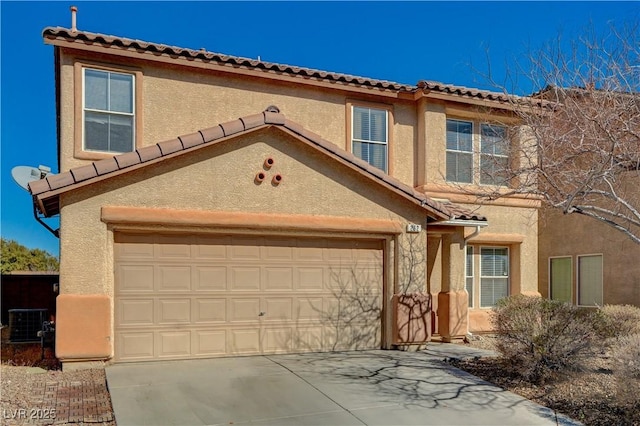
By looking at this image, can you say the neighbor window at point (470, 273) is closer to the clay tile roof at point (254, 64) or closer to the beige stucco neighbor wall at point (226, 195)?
the beige stucco neighbor wall at point (226, 195)

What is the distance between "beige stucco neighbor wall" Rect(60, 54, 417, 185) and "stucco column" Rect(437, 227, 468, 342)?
6.86 ft

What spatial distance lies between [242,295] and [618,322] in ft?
29.6

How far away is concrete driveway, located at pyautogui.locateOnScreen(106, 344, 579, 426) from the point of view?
6898 millimetres

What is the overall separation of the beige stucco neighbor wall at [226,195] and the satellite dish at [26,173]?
3.08 m

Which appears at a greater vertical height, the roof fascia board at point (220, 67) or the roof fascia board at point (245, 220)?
the roof fascia board at point (220, 67)

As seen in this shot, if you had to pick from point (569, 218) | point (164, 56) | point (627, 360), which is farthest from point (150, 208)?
point (569, 218)

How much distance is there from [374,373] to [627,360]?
13.0 feet

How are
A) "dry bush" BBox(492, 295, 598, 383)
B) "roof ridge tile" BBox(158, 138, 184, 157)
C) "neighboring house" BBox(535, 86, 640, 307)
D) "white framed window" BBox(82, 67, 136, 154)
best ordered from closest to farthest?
1. "dry bush" BBox(492, 295, 598, 383)
2. "roof ridge tile" BBox(158, 138, 184, 157)
3. "white framed window" BBox(82, 67, 136, 154)
4. "neighboring house" BBox(535, 86, 640, 307)

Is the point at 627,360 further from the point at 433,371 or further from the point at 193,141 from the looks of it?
the point at 193,141

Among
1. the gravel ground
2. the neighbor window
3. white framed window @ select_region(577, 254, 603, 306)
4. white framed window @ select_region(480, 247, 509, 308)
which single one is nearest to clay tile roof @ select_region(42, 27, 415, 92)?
the neighbor window

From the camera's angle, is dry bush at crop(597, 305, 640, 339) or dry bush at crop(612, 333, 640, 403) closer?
dry bush at crop(612, 333, 640, 403)

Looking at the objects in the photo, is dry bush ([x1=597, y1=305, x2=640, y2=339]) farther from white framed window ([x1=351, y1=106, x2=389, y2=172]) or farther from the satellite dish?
the satellite dish

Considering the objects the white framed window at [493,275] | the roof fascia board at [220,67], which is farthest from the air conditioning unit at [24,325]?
the white framed window at [493,275]

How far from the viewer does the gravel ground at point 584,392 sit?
23.4 feet
